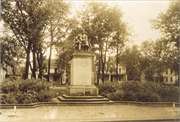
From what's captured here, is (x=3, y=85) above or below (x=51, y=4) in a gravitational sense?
below

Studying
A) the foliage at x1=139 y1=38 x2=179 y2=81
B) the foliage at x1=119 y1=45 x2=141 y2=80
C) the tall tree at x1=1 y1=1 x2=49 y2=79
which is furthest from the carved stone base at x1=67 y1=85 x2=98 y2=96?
the foliage at x1=119 y1=45 x2=141 y2=80

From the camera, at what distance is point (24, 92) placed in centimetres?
1395

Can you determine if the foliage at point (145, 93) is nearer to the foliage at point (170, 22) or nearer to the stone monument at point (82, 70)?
the stone monument at point (82, 70)

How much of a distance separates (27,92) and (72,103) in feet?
11.0

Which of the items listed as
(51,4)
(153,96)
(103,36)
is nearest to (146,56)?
(103,36)

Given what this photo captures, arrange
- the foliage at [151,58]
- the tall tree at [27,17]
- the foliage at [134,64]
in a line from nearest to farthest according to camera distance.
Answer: the tall tree at [27,17] → the foliage at [151,58] → the foliage at [134,64]

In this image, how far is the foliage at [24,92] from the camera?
1299 cm

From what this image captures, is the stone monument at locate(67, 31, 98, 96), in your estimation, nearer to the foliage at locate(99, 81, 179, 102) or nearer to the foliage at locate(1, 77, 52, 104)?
the foliage at locate(99, 81, 179, 102)

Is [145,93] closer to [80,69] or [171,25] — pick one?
[80,69]

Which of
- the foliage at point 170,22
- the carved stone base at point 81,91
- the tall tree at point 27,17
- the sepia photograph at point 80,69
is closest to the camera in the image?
the sepia photograph at point 80,69

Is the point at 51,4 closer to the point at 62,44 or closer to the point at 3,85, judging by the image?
the point at 62,44

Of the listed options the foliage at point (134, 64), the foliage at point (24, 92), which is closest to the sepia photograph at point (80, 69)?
the foliage at point (24, 92)

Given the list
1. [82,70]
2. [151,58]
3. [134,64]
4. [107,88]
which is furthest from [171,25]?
[134,64]

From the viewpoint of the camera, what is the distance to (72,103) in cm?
1400
